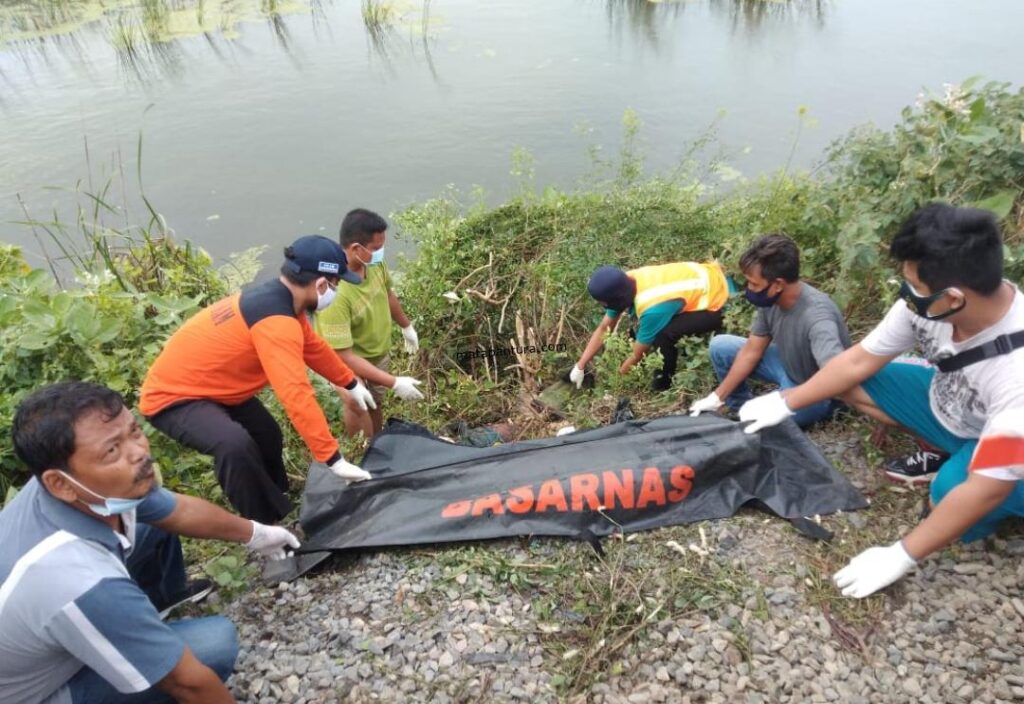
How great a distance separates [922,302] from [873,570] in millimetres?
1039

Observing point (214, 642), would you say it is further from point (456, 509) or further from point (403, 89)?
point (403, 89)

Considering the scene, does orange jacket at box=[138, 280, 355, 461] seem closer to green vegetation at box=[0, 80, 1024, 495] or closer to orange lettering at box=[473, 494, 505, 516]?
orange lettering at box=[473, 494, 505, 516]

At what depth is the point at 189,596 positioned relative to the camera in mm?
2689

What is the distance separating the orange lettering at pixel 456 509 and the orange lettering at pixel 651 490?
2.58ft

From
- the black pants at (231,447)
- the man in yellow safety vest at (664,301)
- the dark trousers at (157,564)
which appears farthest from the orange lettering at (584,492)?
the dark trousers at (157,564)

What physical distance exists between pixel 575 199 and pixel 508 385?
1938mm

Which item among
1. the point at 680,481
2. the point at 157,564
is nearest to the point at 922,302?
the point at 680,481

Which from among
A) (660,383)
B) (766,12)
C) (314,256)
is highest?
(766,12)

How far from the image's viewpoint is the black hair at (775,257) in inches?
119

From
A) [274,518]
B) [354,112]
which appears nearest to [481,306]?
[274,518]

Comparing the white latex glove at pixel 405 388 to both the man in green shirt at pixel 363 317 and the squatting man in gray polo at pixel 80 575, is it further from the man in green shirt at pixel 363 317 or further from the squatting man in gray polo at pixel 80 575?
the squatting man in gray polo at pixel 80 575

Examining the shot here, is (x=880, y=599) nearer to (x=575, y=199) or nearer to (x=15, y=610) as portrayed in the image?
(x=15, y=610)

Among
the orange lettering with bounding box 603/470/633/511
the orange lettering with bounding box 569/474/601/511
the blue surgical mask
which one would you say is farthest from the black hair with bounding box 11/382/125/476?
the orange lettering with bounding box 603/470/633/511

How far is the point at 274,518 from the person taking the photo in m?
3.17
